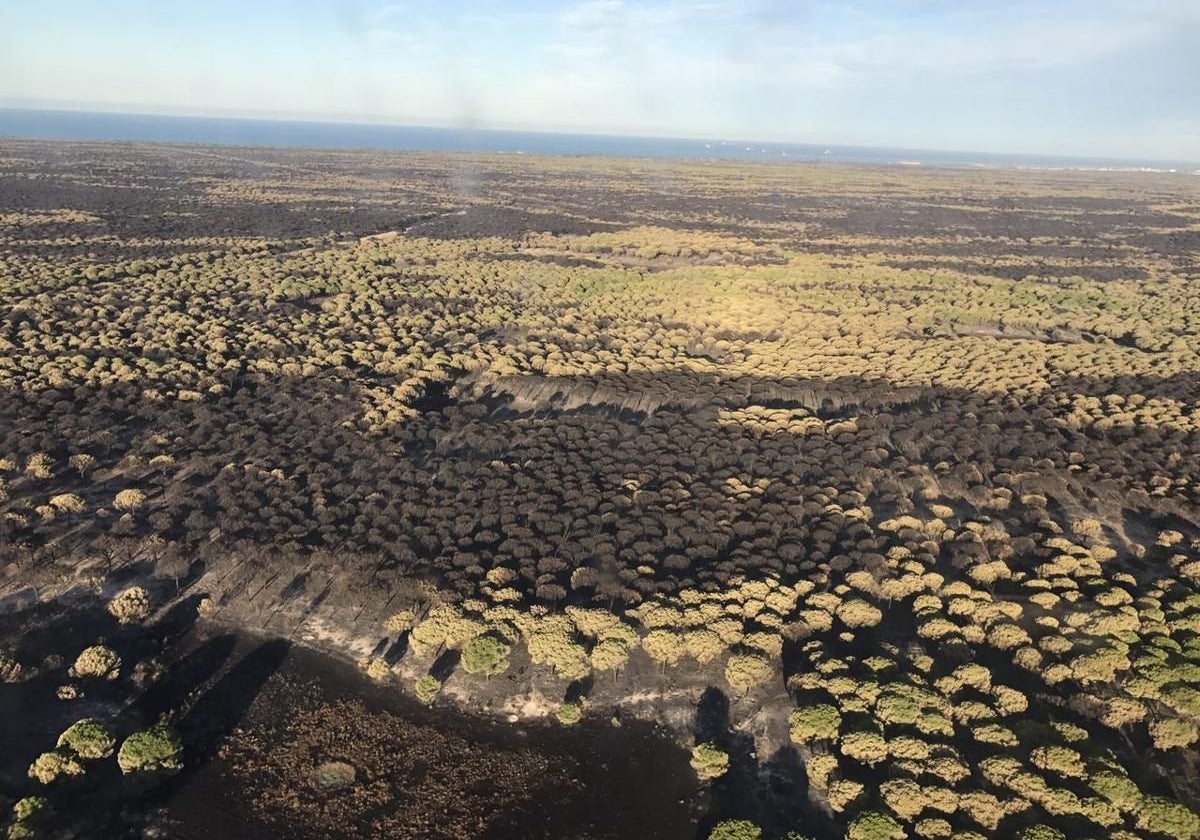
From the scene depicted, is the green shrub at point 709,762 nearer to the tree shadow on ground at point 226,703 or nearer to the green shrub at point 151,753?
the tree shadow on ground at point 226,703

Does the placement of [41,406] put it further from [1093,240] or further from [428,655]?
[1093,240]

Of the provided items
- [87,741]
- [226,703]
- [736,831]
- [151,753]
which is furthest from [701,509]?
[87,741]

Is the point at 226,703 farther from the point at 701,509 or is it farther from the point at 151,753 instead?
the point at 701,509

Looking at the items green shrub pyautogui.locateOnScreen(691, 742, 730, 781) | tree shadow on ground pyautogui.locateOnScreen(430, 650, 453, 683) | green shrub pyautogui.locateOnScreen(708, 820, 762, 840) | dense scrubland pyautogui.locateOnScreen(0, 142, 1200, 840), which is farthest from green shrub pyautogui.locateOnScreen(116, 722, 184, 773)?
green shrub pyautogui.locateOnScreen(708, 820, 762, 840)

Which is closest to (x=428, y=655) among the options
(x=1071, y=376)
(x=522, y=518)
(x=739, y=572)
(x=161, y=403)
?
(x=522, y=518)

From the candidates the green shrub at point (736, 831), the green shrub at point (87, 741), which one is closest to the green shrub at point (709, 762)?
the green shrub at point (736, 831)

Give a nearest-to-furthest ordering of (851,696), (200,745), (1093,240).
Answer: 1. (200,745)
2. (851,696)
3. (1093,240)

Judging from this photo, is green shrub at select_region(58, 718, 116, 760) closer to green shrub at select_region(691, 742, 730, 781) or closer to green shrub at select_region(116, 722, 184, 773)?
green shrub at select_region(116, 722, 184, 773)

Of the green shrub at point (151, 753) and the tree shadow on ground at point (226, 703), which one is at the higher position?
the green shrub at point (151, 753)
